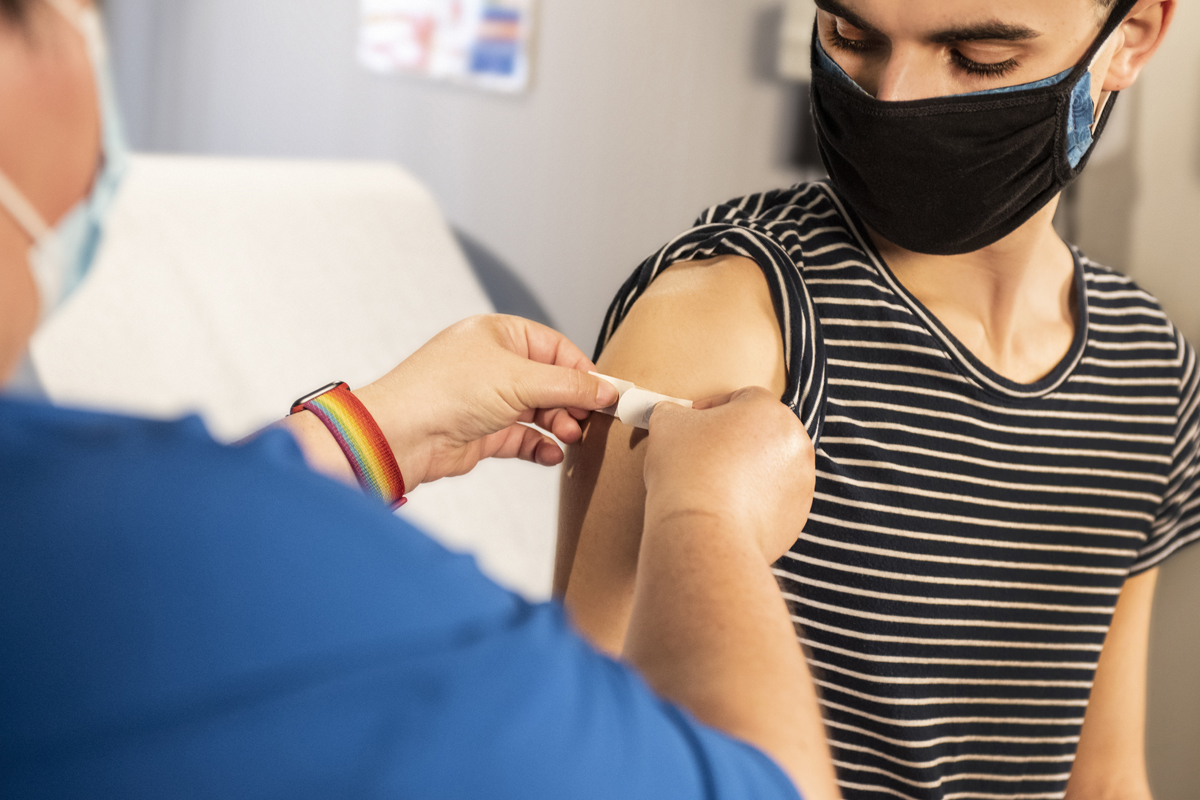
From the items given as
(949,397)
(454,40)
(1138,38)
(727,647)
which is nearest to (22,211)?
(727,647)

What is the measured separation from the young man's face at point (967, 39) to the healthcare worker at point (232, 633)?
2.15 feet

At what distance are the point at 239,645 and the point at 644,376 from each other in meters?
A: 0.58

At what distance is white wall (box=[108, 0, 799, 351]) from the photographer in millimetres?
2008

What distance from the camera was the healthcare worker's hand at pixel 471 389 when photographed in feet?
2.78

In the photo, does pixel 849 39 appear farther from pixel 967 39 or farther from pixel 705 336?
pixel 705 336

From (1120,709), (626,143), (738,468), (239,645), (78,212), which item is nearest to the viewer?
(239,645)

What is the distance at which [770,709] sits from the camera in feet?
1.67

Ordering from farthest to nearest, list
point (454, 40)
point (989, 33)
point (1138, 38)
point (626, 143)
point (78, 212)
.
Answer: point (454, 40) → point (626, 143) → point (1138, 38) → point (989, 33) → point (78, 212)

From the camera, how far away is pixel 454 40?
2.76 meters

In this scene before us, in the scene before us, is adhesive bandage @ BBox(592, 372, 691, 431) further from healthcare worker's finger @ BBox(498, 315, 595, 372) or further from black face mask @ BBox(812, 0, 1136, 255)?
black face mask @ BBox(812, 0, 1136, 255)

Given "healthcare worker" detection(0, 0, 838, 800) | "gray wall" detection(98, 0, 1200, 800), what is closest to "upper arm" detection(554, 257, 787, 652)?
"healthcare worker" detection(0, 0, 838, 800)

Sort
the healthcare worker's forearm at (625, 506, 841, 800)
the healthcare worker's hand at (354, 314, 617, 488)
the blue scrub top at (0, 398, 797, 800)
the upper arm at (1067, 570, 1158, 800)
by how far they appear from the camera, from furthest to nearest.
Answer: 1. the upper arm at (1067, 570, 1158, 800)
2. the healthcare worker's hand at (354, 314, 617, 488)
3. the healthcare worker's forearm at (625, 506, 841, 800)
4. the blue scrub top at (0, 398, 797, 800)

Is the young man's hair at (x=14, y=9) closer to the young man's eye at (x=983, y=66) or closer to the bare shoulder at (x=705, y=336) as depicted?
the bare shoulder at (x=705, y=336)

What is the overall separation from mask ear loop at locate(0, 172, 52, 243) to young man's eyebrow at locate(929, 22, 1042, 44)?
758 millimetres
